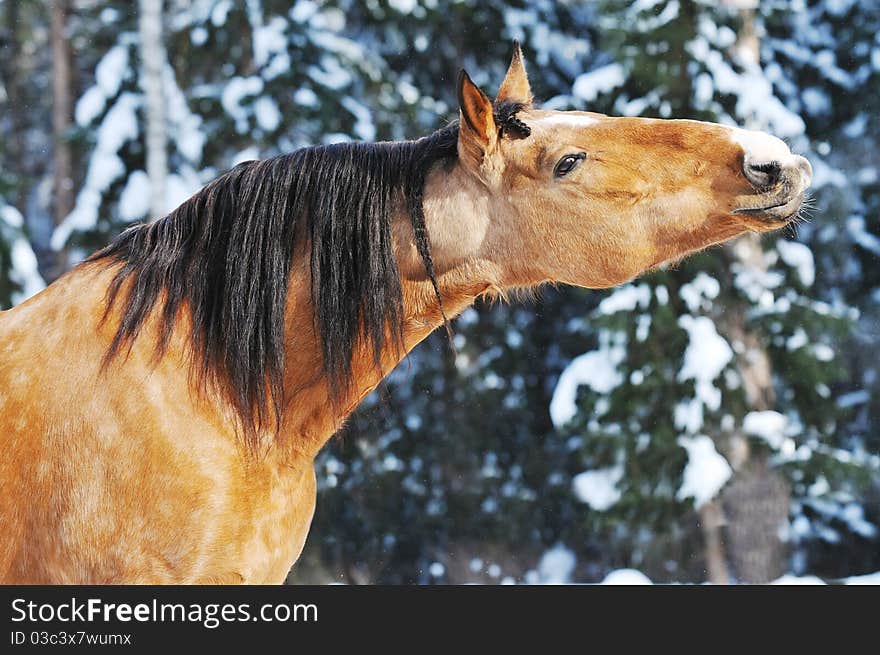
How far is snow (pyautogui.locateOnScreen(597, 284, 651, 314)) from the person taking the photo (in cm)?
694

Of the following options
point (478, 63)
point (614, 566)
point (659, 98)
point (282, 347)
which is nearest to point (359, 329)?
point (282, 347)

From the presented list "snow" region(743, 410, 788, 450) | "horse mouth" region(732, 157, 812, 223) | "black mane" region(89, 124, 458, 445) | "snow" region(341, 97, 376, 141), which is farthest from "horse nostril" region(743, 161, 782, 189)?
"snow" region(341, 97, 376, 141)

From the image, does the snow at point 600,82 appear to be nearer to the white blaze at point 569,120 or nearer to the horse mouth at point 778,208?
the white blaze at point 569,120

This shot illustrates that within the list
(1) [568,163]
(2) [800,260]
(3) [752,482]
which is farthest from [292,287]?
(2) [800,260]

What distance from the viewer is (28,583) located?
7.36 feet

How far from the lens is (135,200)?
786 cm

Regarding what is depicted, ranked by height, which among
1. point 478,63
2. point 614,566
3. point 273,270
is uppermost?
point 273,270

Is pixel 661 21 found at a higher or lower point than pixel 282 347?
lower

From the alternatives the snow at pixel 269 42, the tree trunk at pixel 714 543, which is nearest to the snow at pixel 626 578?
the tree trunk at pixel 714 543

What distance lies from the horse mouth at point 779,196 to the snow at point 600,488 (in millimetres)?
4756

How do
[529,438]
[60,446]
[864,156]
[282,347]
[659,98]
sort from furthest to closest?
[529,438] → [864,156] → [659,98] → [282,347] → [60,446]

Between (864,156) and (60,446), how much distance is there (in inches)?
295
